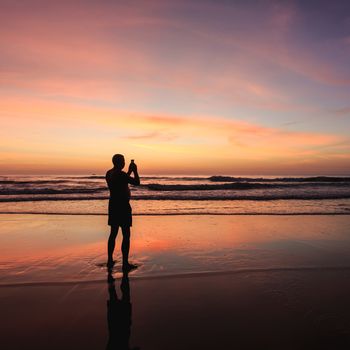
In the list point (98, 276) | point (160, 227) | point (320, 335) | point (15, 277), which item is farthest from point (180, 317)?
point (160, 227)

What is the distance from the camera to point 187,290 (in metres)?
4.60

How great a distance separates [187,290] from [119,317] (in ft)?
3.81

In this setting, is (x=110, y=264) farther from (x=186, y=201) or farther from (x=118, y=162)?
(x=186, y=201)

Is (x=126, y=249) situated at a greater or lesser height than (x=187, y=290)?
greater

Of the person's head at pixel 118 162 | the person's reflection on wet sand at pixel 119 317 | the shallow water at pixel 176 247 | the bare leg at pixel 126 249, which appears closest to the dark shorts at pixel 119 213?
the bare leg at pixel 126 249

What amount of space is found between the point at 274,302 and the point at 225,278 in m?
1.11

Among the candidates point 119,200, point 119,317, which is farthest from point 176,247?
point 119,317

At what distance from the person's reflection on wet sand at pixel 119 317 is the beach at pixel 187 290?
6 centimetres

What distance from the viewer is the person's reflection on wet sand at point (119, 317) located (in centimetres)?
321

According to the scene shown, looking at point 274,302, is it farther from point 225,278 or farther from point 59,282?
point 59,282

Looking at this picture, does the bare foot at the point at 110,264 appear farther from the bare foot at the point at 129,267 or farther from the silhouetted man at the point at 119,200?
the bare foot at the point at 129,267

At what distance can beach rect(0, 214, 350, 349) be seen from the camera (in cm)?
332

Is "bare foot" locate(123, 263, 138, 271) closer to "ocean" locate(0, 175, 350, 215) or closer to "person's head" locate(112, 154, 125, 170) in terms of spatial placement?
"person's head" locate(112, 154, 125, 170)

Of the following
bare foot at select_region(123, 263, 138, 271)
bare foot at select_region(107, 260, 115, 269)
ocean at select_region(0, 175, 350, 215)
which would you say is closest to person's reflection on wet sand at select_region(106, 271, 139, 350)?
bare foot at select_region(123, 263, 138, 271)
